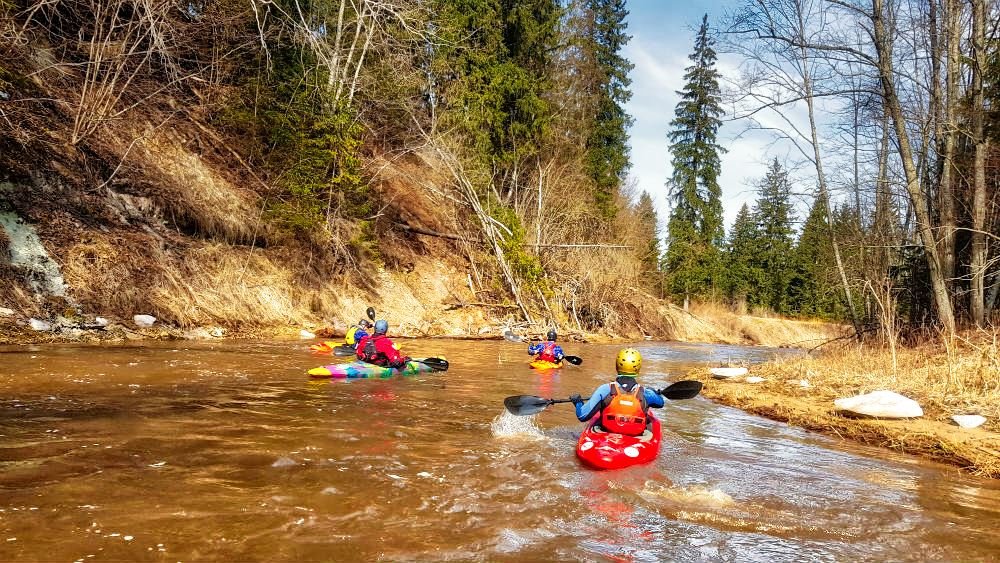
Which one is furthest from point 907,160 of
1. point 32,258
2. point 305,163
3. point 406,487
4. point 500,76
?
point 32,258

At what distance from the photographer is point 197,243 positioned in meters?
15.1

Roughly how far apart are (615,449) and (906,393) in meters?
5.33

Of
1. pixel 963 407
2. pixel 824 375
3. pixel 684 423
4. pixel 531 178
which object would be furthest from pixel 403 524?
pixel 531 178

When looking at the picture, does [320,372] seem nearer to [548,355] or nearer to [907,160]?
[548,355]

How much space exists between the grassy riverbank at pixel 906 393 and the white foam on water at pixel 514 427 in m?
3.77

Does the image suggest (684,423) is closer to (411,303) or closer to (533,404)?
(533,404)

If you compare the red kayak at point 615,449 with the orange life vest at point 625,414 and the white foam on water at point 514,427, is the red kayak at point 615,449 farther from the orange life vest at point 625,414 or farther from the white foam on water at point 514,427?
the white foam on water at point 514,427

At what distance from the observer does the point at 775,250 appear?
50.2 m

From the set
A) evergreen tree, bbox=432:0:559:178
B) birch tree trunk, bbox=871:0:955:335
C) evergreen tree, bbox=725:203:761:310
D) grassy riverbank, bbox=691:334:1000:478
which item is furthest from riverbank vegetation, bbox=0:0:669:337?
evergreen tree, bbox=725:203:761:310

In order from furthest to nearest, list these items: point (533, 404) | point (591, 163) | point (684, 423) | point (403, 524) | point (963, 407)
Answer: point (591, 163) → point (684, 423) → point (963, 407) → point (533, 404) → point (403, 524)

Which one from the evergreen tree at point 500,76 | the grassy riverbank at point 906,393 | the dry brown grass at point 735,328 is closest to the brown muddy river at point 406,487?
the grassy riverbank at point 906,393

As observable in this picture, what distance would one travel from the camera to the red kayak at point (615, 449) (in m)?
5.53

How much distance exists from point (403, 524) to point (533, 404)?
318 cm

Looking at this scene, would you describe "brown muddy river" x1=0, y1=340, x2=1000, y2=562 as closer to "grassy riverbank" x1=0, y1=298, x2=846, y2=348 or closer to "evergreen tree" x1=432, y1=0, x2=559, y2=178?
→ "grassy riverbank" x1=0, y1=298, x2=846, y2=348
